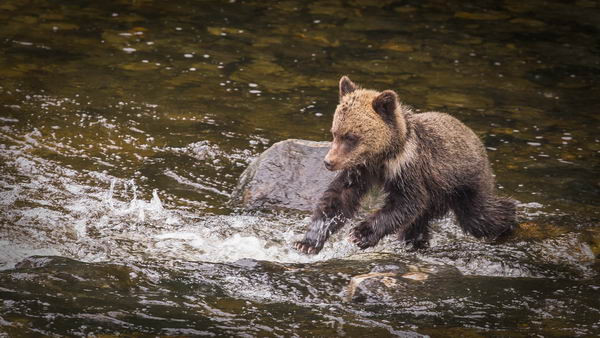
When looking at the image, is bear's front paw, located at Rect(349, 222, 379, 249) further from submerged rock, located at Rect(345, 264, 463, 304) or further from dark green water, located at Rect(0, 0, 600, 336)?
submerged rock, located at Rect(345, 264, 463, 304)

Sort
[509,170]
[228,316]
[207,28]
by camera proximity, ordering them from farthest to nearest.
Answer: [207,28] < [509,170] < [228,316]

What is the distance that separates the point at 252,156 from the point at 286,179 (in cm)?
114

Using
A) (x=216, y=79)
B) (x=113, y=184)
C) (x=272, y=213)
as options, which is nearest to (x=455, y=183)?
(x=272, y=213)

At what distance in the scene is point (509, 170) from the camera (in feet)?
31.6

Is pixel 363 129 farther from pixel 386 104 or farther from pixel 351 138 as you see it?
pixel 386 104

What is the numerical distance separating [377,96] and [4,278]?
334cm

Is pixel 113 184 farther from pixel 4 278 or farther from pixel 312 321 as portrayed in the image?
pixel 312 321

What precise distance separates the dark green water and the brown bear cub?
10.9 inches

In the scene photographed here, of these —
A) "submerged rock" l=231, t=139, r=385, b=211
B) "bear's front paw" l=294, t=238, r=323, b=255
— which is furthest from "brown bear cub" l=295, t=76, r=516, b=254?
"submerged rock" l=231, t=139, r=385, b=211

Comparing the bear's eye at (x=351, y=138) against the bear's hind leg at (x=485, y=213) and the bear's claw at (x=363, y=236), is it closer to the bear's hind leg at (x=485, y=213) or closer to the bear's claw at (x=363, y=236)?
the bear's claw at (x=363, y=236)

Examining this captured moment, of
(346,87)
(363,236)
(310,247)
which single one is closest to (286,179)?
(310,247)

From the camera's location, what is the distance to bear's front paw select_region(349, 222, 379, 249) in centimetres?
716

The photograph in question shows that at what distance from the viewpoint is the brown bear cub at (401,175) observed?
6812mm

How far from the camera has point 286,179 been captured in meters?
8.68
